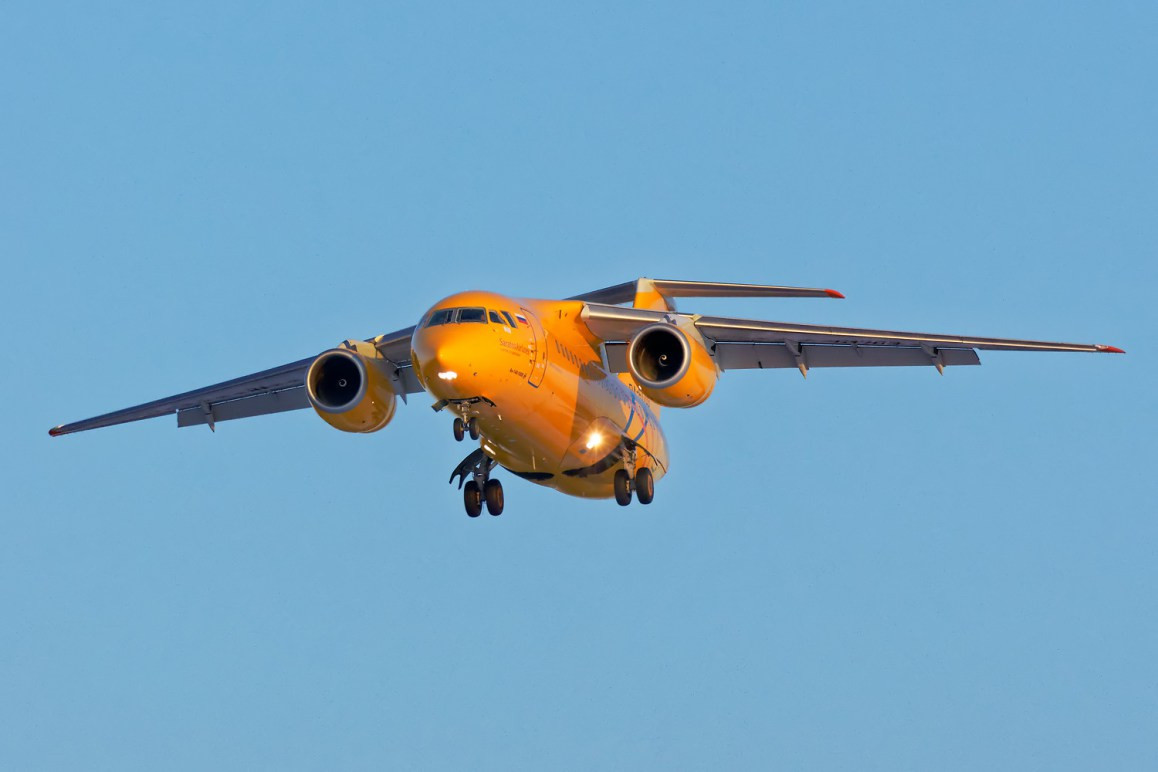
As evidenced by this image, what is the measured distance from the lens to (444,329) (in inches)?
643

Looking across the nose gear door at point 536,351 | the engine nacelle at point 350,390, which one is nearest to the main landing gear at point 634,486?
the nose gear door at point 536,351

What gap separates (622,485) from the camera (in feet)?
61.8

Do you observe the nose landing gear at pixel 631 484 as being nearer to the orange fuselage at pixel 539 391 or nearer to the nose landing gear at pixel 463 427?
the orange fuselage at pixel 539 391

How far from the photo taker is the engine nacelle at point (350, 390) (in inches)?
709

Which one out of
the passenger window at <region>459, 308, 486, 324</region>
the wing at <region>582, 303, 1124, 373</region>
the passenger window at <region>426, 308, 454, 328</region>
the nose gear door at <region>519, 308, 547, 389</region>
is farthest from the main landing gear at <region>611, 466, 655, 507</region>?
the passenger window at <region>426, 308, 454, 328</region>

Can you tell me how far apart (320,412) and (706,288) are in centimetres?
441

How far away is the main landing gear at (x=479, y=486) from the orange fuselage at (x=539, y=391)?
474 millimetres

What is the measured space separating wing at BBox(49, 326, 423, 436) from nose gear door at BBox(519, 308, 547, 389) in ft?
8.38

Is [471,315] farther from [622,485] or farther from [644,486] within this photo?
[644,486]

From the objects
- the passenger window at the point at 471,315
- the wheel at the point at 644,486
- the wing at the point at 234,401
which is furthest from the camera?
the wing at the point at 234,401

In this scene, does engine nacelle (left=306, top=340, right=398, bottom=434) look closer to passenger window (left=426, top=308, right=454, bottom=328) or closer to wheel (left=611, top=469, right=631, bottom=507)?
passenger window (left=426, top=308, right=454, bottom=328)

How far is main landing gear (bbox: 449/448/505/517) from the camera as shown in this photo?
1900 centimetres

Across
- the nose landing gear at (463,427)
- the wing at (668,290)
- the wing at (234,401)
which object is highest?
the wing at (668,290)

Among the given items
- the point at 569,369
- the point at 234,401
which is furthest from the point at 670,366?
the point at 234,401
